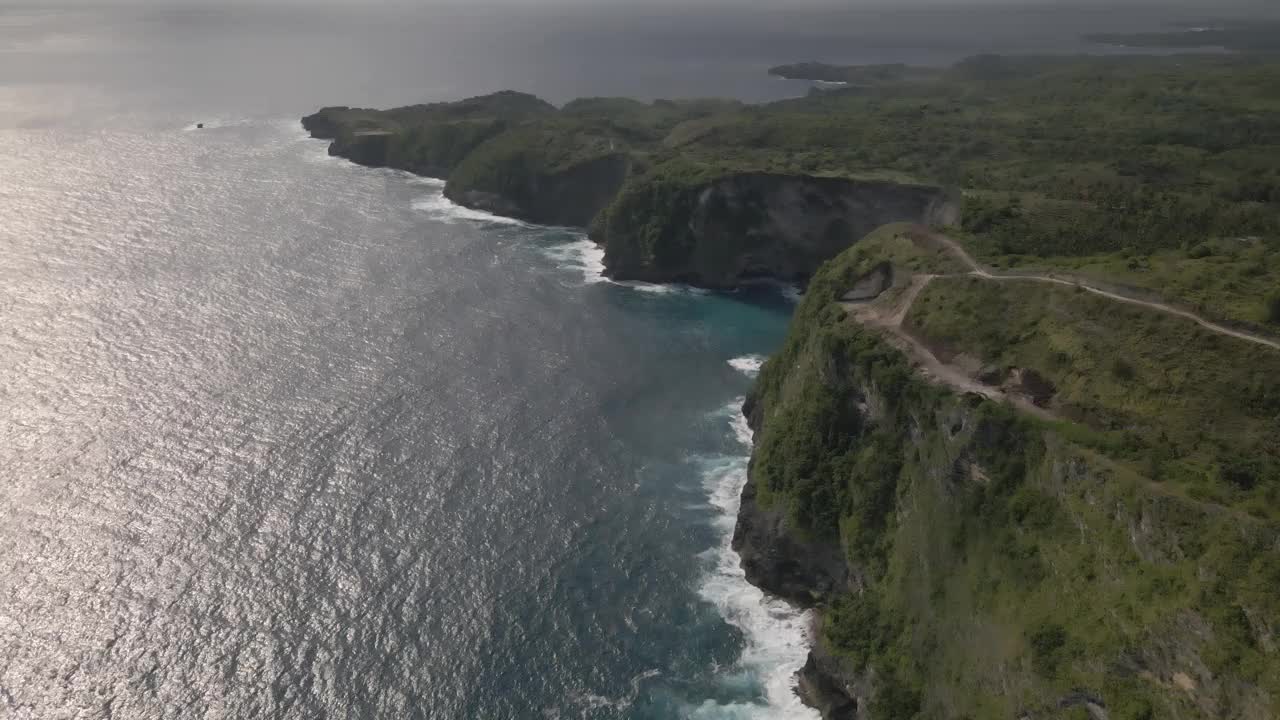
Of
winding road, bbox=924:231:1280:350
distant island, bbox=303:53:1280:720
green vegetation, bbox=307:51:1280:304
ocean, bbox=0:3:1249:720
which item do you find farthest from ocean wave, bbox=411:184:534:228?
winding road, bbox=924:231:1280:350

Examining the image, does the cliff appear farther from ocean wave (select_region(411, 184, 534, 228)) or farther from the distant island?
ocean wave (select_region(411, 184, 534, 228))

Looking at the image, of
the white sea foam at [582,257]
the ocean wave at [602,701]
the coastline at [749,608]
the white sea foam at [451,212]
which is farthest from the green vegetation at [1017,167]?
the ocean wave at [602,701]

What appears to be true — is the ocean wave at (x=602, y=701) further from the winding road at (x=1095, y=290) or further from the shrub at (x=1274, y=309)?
the shrub at (x=1274, y=309)

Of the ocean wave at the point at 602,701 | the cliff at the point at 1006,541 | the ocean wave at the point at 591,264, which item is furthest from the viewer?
the ocean wave at the point at 591,264

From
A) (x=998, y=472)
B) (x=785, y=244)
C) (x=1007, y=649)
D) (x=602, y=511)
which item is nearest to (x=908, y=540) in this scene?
(x=998, y=472)

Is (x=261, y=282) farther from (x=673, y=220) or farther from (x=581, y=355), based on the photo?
(x=673, y=220)

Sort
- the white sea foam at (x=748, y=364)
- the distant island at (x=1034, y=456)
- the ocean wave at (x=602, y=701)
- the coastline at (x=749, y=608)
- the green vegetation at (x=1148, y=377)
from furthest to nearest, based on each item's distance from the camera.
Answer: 1. the white sea foam at (x=748, y=364)
2. the coastline at (x=749, y=608)
3. the ocean wave at (x=602, y=701)
4. the green vegetation at (x=1148, y=377)
5. the distant island at (x=1034, y=456)

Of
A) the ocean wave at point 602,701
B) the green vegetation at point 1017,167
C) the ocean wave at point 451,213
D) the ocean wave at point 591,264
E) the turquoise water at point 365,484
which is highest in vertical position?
the green vegetation at point 1017,167
